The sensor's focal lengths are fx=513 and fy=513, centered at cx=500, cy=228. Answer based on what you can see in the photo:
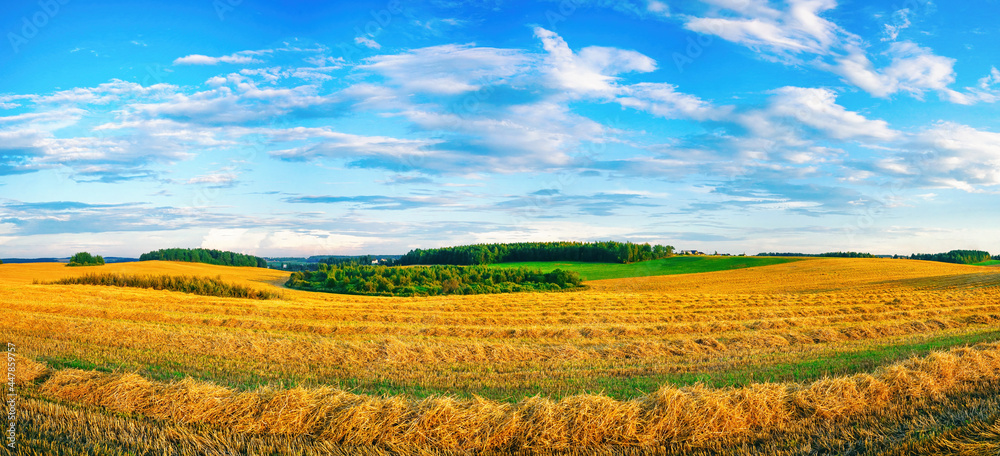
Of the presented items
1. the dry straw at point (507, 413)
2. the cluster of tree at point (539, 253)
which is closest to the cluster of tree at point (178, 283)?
the dry straw at point (507, 413)

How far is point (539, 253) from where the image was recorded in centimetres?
9512

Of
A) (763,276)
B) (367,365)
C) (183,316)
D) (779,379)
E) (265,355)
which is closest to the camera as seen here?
(779,379)

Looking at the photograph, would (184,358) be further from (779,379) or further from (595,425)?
(779,379)

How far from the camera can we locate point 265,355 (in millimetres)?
11570

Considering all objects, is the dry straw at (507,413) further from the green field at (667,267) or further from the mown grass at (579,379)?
the green field at (667,267)

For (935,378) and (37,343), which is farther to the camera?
(37,343)

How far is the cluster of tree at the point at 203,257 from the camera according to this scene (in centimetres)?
7925

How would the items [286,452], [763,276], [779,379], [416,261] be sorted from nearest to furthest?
[286,452] < [779,379] < [763,276] < [416,261]

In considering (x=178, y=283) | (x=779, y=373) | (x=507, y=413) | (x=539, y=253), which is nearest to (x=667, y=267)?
(x=539, y=253)

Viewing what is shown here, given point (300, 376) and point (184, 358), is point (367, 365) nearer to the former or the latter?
point (300, 376)

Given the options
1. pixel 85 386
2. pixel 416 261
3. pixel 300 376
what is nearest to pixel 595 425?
pixel 300 376

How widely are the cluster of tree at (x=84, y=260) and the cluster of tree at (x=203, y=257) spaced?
21.4 metres

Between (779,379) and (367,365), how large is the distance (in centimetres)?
779

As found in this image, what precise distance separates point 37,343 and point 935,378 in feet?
60.2
